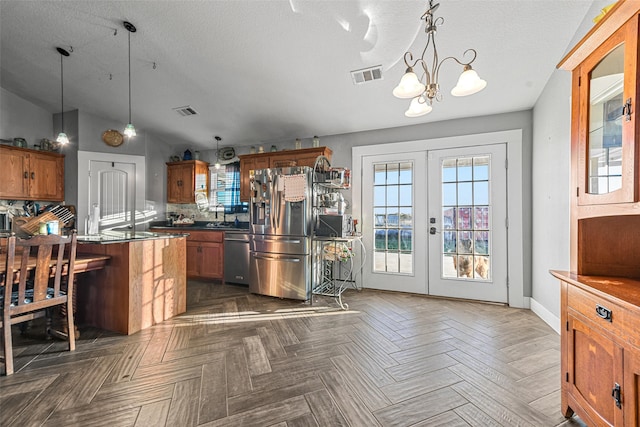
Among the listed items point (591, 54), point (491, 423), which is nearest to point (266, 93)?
point (591, 54)

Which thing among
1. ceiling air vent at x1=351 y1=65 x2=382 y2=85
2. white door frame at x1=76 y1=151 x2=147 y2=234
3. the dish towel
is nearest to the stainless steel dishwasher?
the dish towel

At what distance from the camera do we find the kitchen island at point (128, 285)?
2502mm

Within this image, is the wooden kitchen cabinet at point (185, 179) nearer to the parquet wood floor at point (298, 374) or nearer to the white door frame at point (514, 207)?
the parquet wood floor at point (298, 374)

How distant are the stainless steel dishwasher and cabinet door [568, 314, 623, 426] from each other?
12.4 feet

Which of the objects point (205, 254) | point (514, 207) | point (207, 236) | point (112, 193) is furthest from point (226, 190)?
point (514, 207)

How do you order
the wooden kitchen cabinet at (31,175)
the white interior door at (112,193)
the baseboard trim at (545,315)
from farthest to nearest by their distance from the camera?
the white interior door at (112,193)
the wooden kitchen cabinet at (31,175)
the baseboard trim at (545,315)

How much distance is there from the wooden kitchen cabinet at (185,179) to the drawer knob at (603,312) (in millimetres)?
5430

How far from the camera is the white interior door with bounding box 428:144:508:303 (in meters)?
3.40

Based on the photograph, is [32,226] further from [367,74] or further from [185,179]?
[367,74]

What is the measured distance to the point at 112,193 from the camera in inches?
186

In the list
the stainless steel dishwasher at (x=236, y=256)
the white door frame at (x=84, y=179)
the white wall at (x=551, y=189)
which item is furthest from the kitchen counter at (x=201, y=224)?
the white wall at (x=551, y=189)

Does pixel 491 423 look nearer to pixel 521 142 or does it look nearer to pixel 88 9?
pixel 521 142

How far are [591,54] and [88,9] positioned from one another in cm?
390

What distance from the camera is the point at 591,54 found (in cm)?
137
